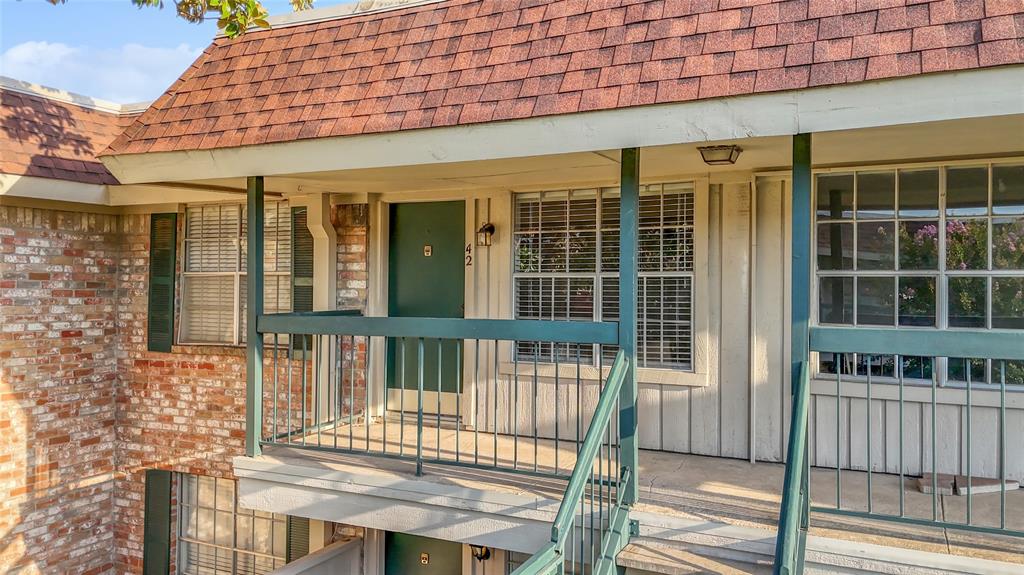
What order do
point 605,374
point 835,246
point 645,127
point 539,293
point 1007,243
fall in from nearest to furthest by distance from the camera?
point 645,127 → point 1007,243 → point 835,246 → point 605,374 → point 539,293

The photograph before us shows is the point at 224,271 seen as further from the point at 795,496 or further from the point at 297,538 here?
the point at 795,496

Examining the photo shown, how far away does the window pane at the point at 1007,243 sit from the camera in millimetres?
4867

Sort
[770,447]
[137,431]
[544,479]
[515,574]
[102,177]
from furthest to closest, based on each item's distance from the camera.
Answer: [137,431] → [102,177] → [770,447] → [544,479] → [515,574]

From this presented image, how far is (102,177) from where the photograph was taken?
296 inches

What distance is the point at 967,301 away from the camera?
16.4 ft

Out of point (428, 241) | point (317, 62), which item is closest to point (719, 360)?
point (428, 241)

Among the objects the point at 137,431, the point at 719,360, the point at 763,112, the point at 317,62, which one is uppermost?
the point at 317,62

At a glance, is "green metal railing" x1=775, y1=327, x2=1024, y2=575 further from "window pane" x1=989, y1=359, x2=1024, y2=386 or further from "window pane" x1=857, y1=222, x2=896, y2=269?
"window pane" x1=857, y1=222, x2=896, y2=269

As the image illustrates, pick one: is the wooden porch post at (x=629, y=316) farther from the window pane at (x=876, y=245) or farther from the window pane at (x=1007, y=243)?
the window pane at (x=1007, y=243)

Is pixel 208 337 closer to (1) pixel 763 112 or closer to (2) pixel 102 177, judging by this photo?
(2) pixel 102 177

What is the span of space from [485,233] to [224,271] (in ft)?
10.2

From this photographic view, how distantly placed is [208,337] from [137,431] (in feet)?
4.46

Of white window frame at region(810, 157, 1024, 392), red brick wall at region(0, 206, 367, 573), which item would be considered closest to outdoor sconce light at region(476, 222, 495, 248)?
red brick wall at region(0, 206, 367, 573)

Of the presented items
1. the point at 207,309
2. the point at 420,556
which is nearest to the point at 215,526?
the point at 207,309
